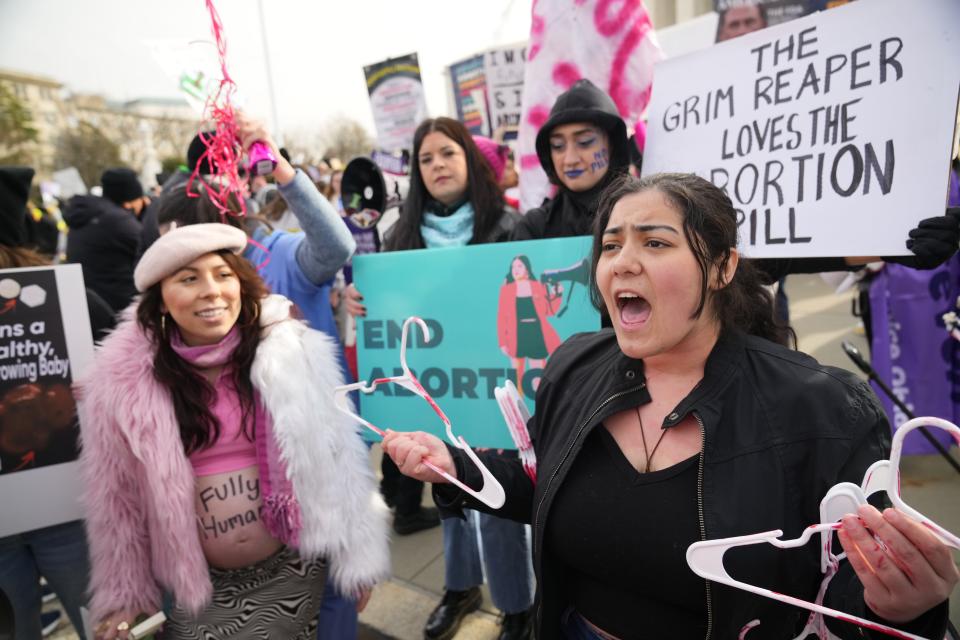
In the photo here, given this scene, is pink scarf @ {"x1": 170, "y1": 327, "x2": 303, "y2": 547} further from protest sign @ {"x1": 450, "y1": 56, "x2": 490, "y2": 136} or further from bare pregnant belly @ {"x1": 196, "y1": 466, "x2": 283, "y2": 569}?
protest sign @ {"x1": 450, "y1": 56, "x2": 490, "y2": 136}

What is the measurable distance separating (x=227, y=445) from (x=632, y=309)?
57.5 inches

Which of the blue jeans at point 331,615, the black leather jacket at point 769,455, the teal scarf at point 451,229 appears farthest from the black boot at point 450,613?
the teal scarf at point 451,229

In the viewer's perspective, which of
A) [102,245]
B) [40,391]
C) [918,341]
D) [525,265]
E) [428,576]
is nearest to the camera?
[40,391]

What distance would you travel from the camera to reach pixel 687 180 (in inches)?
52.1

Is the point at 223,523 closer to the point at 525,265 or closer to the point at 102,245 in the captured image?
the point at 525,265

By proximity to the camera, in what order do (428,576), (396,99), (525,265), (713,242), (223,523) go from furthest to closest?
(396,99), (428,576), (525,265), (223,523), (713,242)

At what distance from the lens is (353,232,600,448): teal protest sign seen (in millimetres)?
2221

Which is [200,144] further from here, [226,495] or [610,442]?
[610,442]

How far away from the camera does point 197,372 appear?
194cm

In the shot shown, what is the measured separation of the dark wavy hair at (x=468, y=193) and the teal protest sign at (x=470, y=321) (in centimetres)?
29

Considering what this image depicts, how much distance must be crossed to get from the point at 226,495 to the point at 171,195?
1.32 m

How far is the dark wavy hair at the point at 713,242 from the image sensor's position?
1.26 meters

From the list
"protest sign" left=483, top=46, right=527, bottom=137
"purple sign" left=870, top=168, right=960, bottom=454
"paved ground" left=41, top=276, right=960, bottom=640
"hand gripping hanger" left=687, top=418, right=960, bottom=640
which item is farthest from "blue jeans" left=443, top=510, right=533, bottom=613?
"protest sign" left=483, top=46, right=527, bottom=137

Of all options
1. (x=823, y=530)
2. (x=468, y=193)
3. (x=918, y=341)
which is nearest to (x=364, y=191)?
(x=468, y=193)
